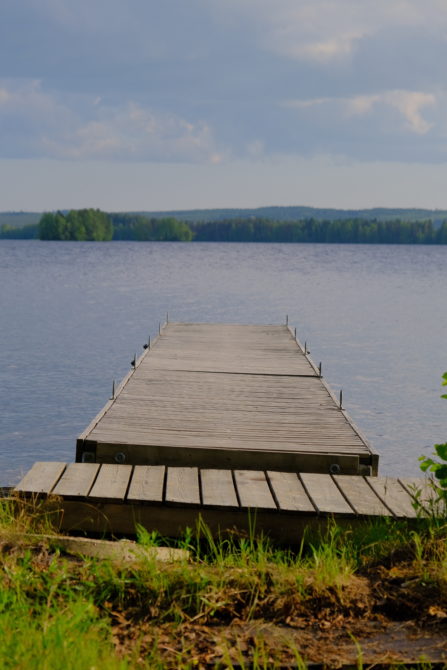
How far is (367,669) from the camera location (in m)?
3.05

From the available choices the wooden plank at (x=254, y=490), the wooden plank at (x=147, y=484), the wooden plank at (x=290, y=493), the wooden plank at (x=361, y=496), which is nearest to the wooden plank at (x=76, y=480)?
the wooden plank at (x=147, y=484)

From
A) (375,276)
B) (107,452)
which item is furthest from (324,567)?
(375,276)

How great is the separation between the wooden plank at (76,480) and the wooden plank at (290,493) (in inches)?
50.6

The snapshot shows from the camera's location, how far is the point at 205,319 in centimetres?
3053

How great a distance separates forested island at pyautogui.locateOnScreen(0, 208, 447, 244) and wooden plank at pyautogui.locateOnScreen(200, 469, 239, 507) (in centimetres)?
13146

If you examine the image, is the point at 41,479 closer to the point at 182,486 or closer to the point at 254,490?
the point at 182,486

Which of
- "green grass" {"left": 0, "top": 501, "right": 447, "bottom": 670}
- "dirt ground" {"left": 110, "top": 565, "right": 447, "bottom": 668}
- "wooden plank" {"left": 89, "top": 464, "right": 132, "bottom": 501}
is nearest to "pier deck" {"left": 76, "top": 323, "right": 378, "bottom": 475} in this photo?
"wooden plank" {"left": 89, "top": 464, "right": 132, "bottom": 501}

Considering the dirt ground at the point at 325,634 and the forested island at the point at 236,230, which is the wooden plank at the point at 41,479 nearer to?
the dirt ground at the point at 325,634

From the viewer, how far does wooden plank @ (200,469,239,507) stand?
16.1 feet

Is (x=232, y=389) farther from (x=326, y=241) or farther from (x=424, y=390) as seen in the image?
(x=326, y=241)

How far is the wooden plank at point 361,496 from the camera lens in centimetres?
486

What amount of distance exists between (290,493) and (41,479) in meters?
1.72

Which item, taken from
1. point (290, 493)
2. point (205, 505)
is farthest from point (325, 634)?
point (290, 493)

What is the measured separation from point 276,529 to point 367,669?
1.87 meters
